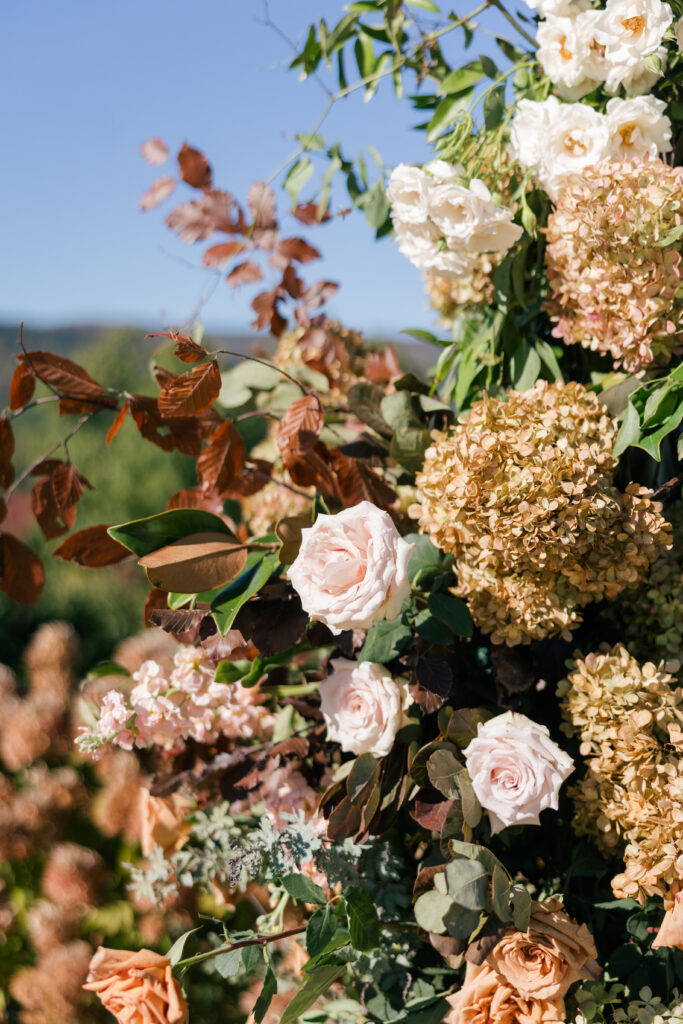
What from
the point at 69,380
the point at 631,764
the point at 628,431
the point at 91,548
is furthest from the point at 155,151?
the point at 631,764

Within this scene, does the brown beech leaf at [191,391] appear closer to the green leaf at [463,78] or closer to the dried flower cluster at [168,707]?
the dried flower cluster at [168,707]

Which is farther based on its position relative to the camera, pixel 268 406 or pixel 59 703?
pixel 59 703

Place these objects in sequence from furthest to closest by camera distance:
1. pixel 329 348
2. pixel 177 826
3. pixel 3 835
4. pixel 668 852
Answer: pixel 3 835 < pixel 329 348 < pixel 177 826 < pixel 668 852

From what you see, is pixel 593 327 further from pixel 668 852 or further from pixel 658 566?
pixel 668 852

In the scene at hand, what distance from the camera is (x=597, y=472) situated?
533 mm

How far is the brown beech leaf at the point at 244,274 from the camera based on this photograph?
85 cm

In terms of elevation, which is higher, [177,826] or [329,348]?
[329,348]

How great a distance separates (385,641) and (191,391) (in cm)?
23

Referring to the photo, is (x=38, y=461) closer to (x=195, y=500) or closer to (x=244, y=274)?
(x=195, y=500)

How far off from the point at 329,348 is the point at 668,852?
592mm

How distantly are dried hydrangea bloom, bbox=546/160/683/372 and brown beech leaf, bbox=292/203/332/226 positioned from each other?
35cm

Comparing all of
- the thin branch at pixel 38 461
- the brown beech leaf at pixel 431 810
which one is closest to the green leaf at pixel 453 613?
the brown beech leaf at pixel 431 810

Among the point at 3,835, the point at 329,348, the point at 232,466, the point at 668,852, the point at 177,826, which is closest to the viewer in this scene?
the point at 668,852

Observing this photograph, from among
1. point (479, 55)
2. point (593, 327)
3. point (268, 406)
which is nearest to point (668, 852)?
point (593, 327)
